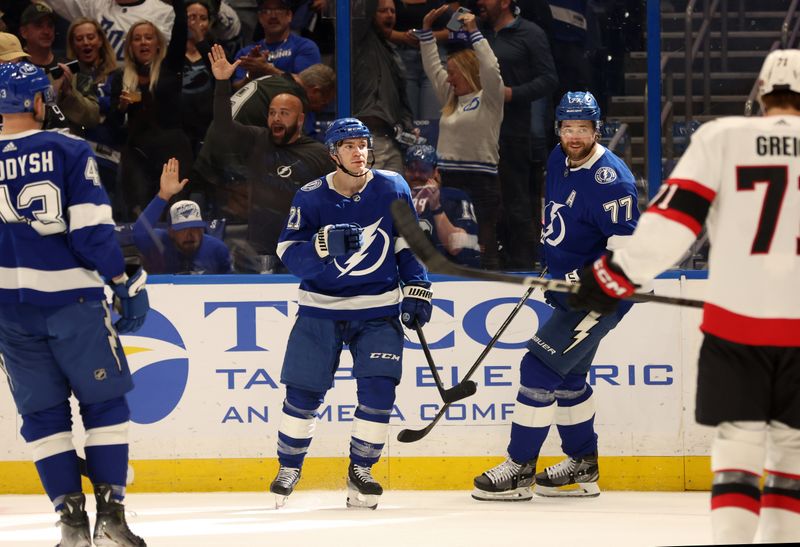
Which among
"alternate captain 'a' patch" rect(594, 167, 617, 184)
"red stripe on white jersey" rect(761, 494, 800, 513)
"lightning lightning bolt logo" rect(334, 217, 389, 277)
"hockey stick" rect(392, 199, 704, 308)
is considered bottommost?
"red stripe on white jersey" rect(761, 494, 800, 513)

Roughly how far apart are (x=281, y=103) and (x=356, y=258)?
107 centimetres

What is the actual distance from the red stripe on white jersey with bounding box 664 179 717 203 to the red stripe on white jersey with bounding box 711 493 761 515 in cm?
66

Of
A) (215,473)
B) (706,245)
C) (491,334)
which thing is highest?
(706,245)

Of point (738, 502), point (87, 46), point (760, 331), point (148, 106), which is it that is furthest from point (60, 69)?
point (738, 502)

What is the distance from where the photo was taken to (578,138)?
4.78m

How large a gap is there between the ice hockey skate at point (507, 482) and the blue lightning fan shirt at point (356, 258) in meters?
0.72

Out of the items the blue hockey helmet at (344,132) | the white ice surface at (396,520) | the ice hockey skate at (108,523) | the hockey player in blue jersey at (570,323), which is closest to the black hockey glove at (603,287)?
the white ice surface at (396,520)

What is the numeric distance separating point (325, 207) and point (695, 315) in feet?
4.88

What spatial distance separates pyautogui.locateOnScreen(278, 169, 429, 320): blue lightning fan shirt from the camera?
4617 millimetres

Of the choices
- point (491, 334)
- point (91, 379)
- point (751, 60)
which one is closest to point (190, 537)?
point (91, 379)

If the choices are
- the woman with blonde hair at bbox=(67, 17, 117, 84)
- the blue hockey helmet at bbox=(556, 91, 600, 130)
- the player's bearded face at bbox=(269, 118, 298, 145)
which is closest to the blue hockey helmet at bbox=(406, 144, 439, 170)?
the player's bearded face at bbox=(269, 118, 298, 145)

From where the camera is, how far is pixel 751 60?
5195 mm

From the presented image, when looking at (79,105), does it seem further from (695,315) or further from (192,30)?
(695,315)

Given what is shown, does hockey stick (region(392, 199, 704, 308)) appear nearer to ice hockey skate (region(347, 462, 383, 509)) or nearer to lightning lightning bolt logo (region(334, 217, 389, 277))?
lightning lightning bolt logo (region(334, 217, 389, 277))
